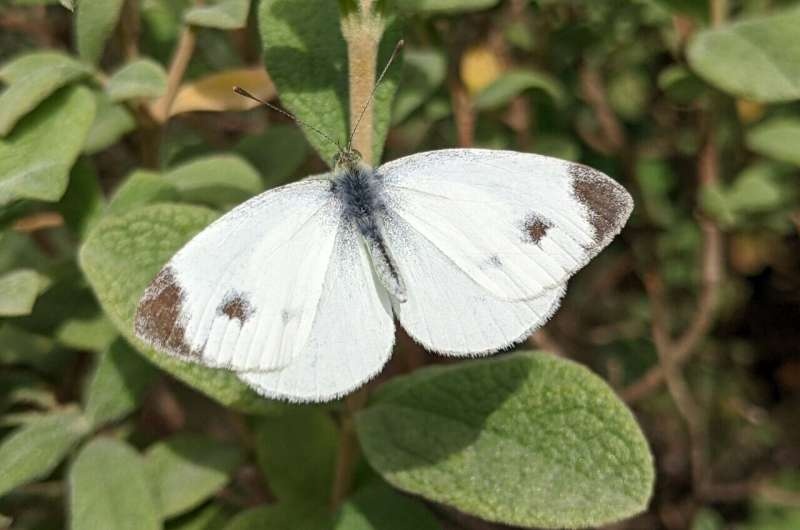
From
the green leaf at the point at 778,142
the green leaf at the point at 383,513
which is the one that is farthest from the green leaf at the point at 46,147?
the green leaf at the point at 778,142

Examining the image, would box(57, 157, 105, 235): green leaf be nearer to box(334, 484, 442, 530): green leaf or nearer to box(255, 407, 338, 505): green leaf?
box(255, 407, 338, 505): green leaf

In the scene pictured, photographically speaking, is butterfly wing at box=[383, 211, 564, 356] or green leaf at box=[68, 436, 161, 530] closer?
butterfly wing at box=[383, 211, 564, 356]

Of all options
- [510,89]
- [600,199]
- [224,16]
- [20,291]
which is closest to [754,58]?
[510,89]

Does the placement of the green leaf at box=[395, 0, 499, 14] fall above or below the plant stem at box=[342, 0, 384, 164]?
below

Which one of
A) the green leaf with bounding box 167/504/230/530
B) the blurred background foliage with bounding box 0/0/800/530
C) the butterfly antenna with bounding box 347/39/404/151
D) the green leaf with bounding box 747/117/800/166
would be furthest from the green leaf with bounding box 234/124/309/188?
the green leaf with bounding box 747/117/800/166

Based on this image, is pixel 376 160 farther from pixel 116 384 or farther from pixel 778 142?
pixel 778 142

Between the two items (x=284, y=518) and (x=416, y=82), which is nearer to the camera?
(x=284, y=518)
